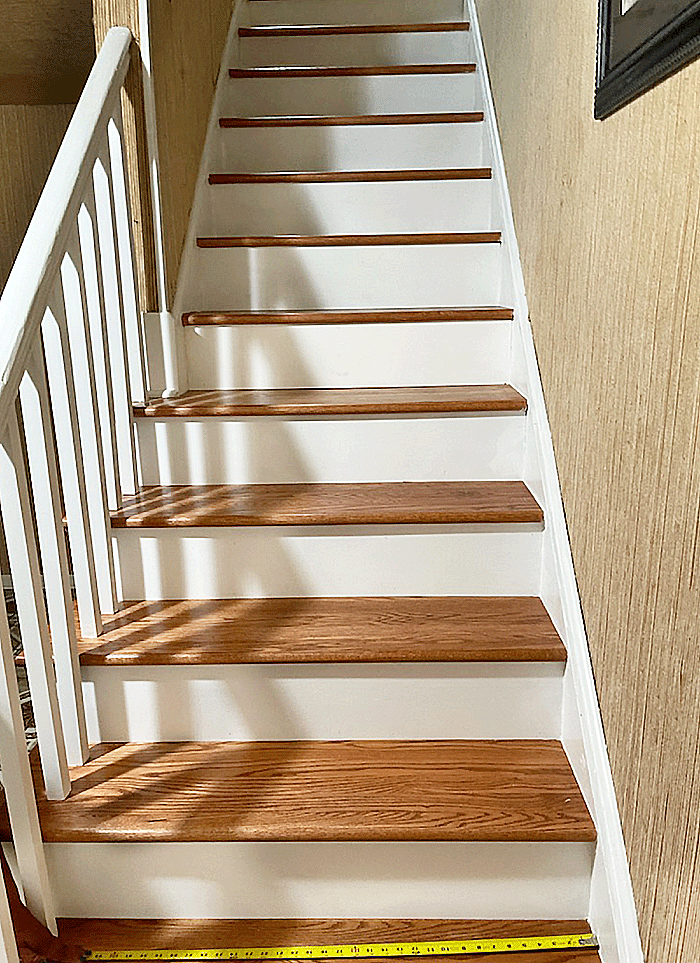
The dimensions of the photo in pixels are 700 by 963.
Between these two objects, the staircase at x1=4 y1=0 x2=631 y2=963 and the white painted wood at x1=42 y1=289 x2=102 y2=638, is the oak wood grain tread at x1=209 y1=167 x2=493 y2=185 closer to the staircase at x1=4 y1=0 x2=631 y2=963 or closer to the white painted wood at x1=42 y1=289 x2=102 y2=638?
the staircase at x1=4 y1=0 x2=631 y2=963

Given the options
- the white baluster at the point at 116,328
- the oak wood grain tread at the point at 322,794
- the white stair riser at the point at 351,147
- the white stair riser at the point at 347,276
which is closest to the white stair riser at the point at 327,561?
the white baluster at the point at 116,328

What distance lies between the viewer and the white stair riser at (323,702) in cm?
173

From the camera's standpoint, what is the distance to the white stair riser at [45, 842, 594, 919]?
1557 mm

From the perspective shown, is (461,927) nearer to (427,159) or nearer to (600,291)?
(600,291)

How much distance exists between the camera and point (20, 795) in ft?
4.70

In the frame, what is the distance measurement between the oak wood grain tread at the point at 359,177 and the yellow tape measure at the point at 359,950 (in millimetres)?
1949

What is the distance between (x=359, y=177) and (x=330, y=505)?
3.75ft

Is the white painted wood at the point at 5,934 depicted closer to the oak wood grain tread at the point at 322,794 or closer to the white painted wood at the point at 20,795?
the white painted wood at the point at 20,795

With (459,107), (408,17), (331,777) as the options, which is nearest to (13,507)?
(331,777)

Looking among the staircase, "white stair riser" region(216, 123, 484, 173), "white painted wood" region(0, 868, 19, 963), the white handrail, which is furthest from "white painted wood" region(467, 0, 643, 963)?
the white handrail

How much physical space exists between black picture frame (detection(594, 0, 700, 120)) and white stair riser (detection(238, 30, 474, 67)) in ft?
6.04

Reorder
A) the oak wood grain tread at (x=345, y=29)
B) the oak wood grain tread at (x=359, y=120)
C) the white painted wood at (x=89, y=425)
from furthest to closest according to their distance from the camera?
the oak wood grain tread at (x=345, y=29)
the oak wood grain tread at (x=359, y=120)
the white painted wood at (x=89, y=425)

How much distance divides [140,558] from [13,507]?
0.50 meters

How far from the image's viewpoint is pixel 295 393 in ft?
7.43
